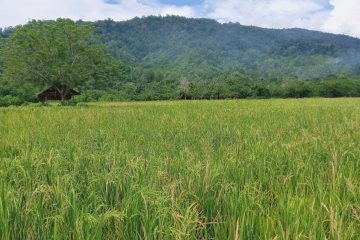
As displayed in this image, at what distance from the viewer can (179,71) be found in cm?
10456

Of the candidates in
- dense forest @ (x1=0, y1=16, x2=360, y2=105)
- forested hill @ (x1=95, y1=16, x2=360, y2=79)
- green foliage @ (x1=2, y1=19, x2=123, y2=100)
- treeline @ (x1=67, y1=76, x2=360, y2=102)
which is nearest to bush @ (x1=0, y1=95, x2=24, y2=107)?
dense forest @ (x1=0, y1=16, x2=360, y2=105)

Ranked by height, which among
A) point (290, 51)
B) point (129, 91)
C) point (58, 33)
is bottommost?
point (129, 91)

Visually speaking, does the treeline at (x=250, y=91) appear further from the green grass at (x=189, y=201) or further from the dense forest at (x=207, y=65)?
the green grass at (x=189, y=201)

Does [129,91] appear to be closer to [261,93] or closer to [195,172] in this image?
[261,93]

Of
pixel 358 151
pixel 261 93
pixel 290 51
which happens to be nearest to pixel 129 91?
pixel 261 93

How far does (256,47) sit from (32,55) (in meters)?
162

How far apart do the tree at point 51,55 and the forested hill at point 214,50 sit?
235 feet

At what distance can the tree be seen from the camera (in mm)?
28109

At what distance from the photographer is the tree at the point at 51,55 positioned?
28.1m

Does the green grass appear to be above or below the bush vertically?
above

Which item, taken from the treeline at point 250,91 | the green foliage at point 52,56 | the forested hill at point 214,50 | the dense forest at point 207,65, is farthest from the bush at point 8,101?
the forested hill at point 214,50

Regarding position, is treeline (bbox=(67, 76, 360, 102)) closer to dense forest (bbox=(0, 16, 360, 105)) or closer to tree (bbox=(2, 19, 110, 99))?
dense forest (bbox=(0, 16, 360, 105))

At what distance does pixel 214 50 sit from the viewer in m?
150

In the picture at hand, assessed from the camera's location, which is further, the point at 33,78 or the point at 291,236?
the point at 33,78
